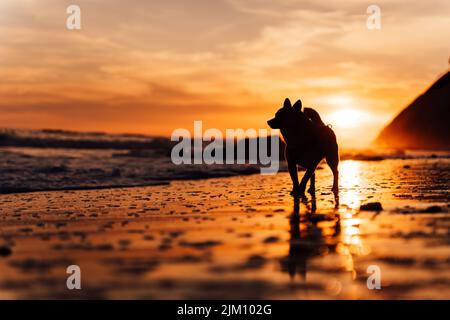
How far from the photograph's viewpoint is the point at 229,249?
205 inches

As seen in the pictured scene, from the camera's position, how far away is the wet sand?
3.87 metres

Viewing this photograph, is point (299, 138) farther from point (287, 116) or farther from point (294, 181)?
point (294, 181)

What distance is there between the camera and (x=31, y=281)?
4.13 metres

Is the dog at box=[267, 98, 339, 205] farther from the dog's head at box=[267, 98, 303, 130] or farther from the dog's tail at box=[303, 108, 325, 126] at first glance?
the dog's tail at box=[303, 108, 325, 126]

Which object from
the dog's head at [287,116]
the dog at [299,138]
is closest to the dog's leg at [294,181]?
the dog at [299,138]

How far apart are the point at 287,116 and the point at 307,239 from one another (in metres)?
5.44

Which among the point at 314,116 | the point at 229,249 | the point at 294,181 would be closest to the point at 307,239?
the point at 229,249

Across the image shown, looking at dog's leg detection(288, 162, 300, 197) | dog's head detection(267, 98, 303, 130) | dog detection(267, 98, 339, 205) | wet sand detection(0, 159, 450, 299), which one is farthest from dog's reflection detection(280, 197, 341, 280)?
dog's head detection(267, 98, 303, 130)

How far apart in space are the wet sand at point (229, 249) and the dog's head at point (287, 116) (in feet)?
6.78

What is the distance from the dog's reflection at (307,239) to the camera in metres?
4.52

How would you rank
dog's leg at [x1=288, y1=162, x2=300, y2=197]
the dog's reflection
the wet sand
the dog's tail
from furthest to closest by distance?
the dog's tail → dog's leg at [x1=288, y1=162, x2=300, y2=197] → the dog's reflection → the wet sand

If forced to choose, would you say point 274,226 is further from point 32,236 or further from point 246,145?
point 246,145

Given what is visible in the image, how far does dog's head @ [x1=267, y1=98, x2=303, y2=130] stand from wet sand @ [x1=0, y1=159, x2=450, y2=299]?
2068 mm

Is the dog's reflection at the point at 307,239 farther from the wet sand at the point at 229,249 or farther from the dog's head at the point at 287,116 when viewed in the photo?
the dog's head at the point at 287,116
